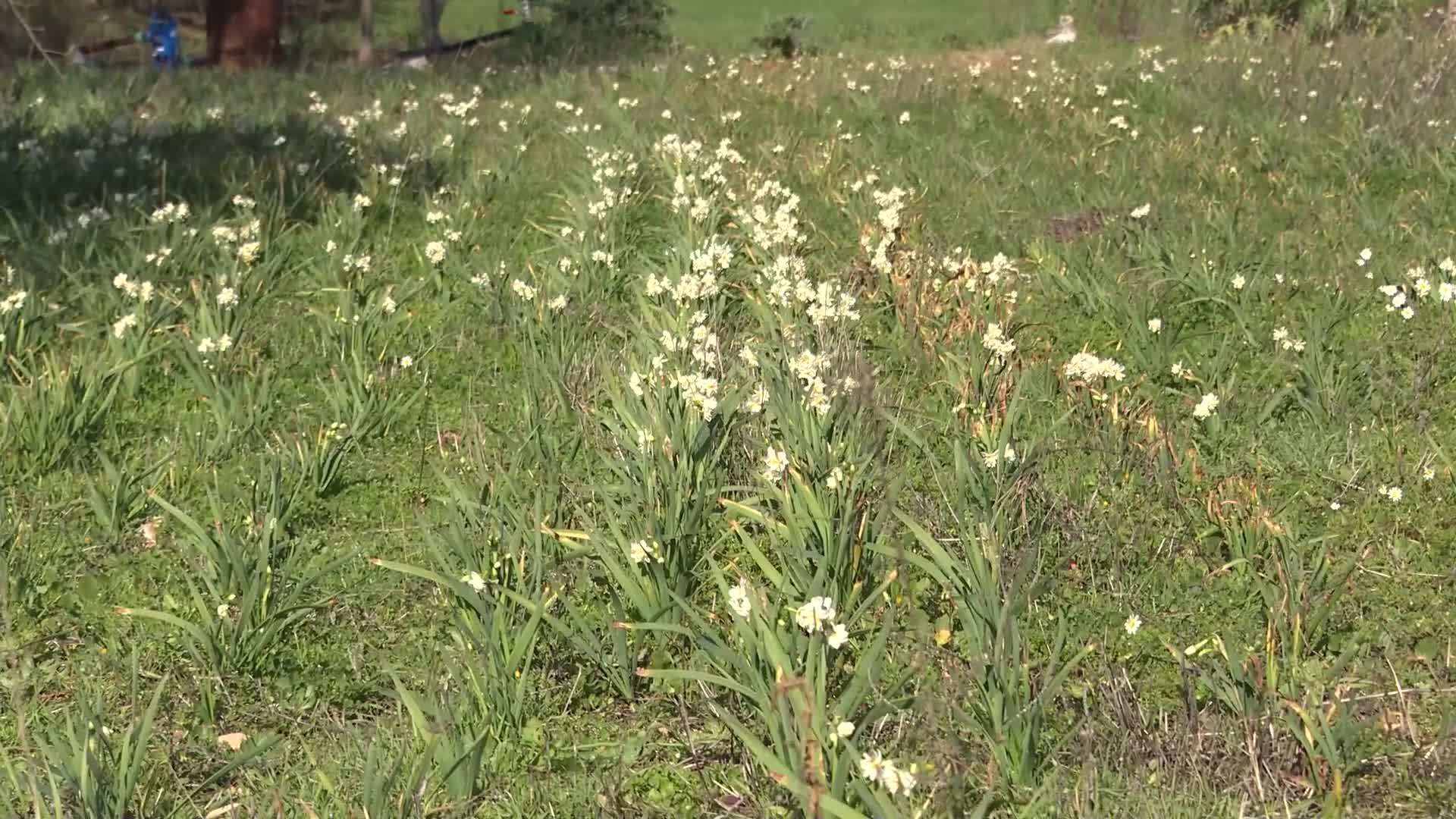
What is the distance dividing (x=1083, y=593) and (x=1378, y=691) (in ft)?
2.62

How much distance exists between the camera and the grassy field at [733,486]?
109 inches

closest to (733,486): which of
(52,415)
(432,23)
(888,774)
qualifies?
(888,774)

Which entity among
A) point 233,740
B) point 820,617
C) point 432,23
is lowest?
point 233,740

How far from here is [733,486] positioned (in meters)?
3.66

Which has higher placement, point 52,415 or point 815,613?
point 815,613

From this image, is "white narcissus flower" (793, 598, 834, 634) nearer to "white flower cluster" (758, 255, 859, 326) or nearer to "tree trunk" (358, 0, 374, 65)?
"white flower cluster" (758, 255, 859, 326)

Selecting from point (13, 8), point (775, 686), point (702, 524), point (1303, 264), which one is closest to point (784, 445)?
point (702, 524)

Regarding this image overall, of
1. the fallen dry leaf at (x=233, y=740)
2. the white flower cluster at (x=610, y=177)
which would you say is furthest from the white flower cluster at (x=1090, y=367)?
the white flower cluster at (x=610, y=177)

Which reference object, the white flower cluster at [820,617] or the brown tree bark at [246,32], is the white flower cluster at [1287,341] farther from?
the brown tree bark at [246,32]

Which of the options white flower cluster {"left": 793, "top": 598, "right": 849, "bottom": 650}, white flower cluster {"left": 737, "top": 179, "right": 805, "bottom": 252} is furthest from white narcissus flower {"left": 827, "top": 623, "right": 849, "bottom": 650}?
white flower cluster {"left": 737, "top": 179, "right": 805, "bottom": 252}

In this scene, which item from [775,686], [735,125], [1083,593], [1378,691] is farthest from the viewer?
[735,125]

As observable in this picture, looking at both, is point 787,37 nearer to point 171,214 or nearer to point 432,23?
point 432,23

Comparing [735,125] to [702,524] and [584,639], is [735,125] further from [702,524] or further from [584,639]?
[584,639]

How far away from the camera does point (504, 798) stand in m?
2.80
